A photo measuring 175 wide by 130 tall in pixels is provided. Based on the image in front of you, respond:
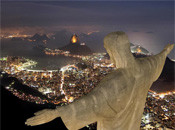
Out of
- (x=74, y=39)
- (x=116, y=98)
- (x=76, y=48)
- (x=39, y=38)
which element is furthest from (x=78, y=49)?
(x=116, y=98)

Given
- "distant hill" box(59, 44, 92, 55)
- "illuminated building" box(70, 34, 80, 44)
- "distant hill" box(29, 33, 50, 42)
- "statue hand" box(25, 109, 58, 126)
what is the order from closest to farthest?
"statue hand" box(25, 109, 58, 126)
"distant hill" box(59, 44, 92, 55)
"illuminated building" box(70, 34, 80, 44)
"distant hill" box(29, 33, 50, 42)

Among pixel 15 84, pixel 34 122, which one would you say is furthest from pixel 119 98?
pixel 15 84

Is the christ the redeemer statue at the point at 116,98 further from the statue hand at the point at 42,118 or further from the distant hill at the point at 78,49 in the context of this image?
the distant hill at the point at 78,49

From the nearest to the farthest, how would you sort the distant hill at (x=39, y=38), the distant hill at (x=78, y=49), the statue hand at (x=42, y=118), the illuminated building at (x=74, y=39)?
the statue hand at (x=42, y=118)
the distant hill at (x=78, y=49)
the illuminated building at (x=74, y=39)
the distant hill at (x=39, y=38)

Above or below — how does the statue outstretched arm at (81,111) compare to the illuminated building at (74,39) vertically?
above

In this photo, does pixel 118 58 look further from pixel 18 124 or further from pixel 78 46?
pixel 78 46

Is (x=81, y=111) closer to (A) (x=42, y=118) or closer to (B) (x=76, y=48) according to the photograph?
(A) (x=42, y=118)

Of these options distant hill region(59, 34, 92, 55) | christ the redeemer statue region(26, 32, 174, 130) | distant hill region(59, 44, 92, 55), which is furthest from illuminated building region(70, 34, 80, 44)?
christ the redeemer statue region(26, 32, 174, 130)

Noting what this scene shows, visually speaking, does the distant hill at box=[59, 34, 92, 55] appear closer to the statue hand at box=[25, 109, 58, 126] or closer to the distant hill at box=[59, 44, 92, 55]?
the distant hill at box=[59, 44, 92, 55]

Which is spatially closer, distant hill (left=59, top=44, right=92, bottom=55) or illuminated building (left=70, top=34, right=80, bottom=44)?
distant hill (left=59, top=44, right=92, bottom=55)

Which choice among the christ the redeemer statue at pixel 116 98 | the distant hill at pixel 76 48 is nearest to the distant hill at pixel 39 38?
the distant hill at pixel 76 48
